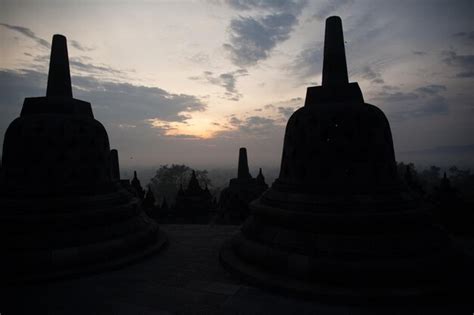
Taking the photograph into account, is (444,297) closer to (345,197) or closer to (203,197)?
(345,197)

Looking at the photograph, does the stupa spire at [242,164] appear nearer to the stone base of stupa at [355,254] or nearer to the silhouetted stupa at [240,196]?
the silhouetted stupa at [240,196]

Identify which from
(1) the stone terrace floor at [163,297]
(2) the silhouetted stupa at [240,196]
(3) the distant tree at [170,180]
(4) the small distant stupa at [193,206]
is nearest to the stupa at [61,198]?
(1) the stone terrace floor at [163,297]

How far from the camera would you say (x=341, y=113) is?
25.0 feet

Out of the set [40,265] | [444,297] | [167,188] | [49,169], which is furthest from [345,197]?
[167,188]

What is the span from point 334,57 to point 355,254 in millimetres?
5551

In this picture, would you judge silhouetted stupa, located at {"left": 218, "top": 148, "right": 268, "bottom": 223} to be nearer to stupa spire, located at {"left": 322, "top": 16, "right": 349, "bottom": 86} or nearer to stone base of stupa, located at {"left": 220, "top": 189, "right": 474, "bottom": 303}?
stone base of stupa, located at {"left": 220, "top": 189, "right": 474, "bottom": 303}

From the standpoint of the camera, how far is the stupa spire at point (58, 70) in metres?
9.62

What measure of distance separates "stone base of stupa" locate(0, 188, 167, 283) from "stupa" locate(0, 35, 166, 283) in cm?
2

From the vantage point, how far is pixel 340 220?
6645 millimetres

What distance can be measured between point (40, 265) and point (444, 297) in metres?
9.45

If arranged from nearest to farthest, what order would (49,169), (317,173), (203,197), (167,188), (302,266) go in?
1. (302,266)
2. (317,173)
3. (49,169)
4. (203,197)
5. (167,188)

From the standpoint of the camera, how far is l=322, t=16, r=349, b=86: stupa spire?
325 inches

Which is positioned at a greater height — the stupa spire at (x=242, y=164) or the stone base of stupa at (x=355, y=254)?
the stupa spire at (x=242, y=164)

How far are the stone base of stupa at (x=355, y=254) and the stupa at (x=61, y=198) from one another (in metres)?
3.80
